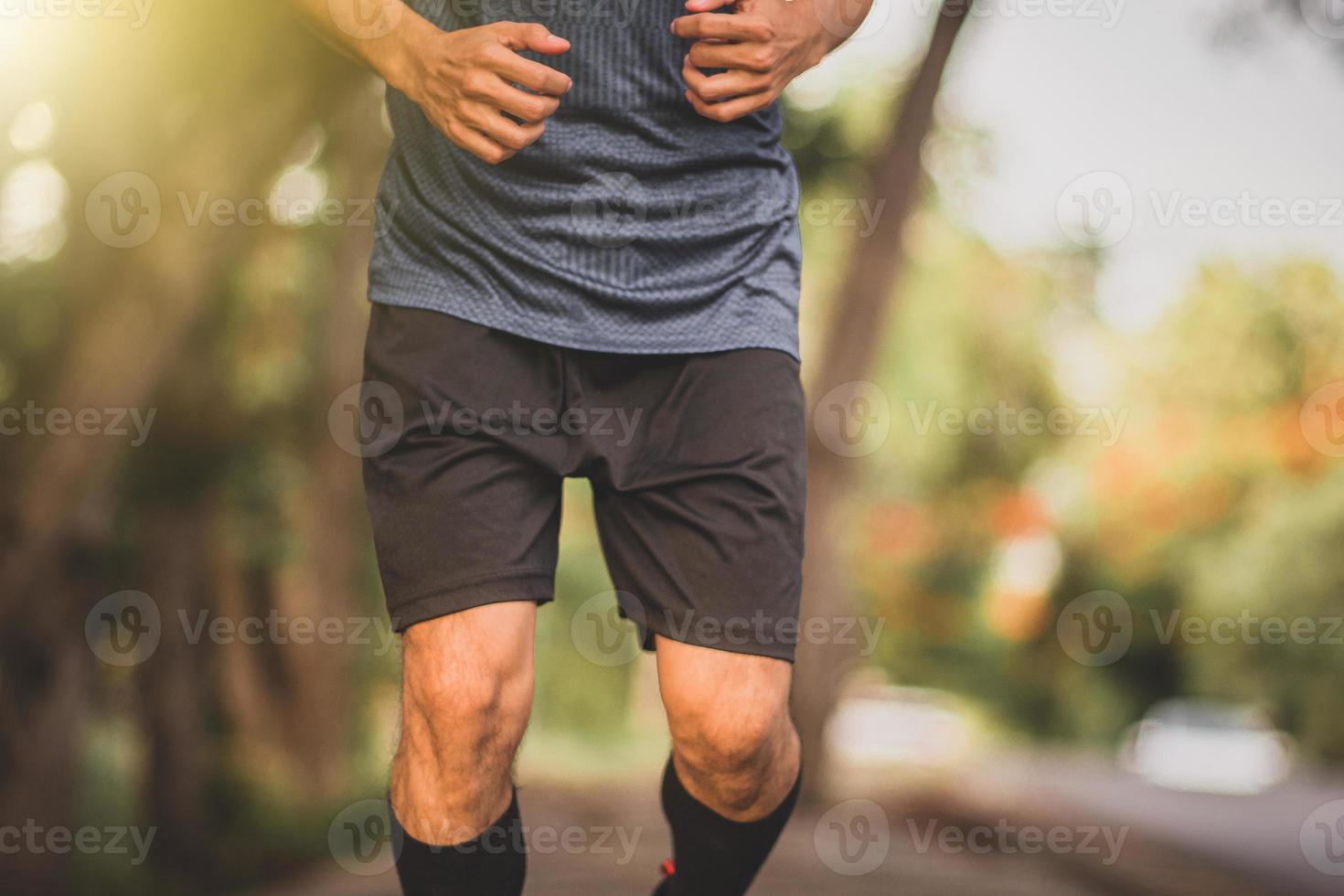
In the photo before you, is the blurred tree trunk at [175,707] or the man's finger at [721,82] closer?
the man's finger at [721,82]

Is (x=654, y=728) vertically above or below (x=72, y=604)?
below

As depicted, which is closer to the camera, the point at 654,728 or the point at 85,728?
the point at 85,728

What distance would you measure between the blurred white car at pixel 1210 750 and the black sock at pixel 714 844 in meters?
17.7

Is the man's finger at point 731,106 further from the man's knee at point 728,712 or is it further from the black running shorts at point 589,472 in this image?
the man's knee at point 728,712

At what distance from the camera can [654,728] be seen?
23.5 m

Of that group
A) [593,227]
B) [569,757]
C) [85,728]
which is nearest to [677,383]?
[593,227]

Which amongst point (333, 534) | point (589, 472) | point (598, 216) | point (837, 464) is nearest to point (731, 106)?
point (598, 216)

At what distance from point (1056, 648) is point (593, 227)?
23164mm

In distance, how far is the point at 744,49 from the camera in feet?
5.80

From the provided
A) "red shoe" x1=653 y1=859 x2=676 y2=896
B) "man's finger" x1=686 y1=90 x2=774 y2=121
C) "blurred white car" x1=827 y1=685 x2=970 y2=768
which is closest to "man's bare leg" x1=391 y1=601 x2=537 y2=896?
"red shoe" x1=653 y1=859 x2=676 y2=896

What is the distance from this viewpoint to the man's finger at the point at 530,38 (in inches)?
65.9

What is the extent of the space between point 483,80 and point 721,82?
0.35m

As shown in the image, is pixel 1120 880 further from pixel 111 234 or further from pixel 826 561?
pixel 111 234

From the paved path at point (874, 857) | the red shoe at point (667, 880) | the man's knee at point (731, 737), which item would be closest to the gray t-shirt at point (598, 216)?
Answer: the man's knee at point (731, 737)
